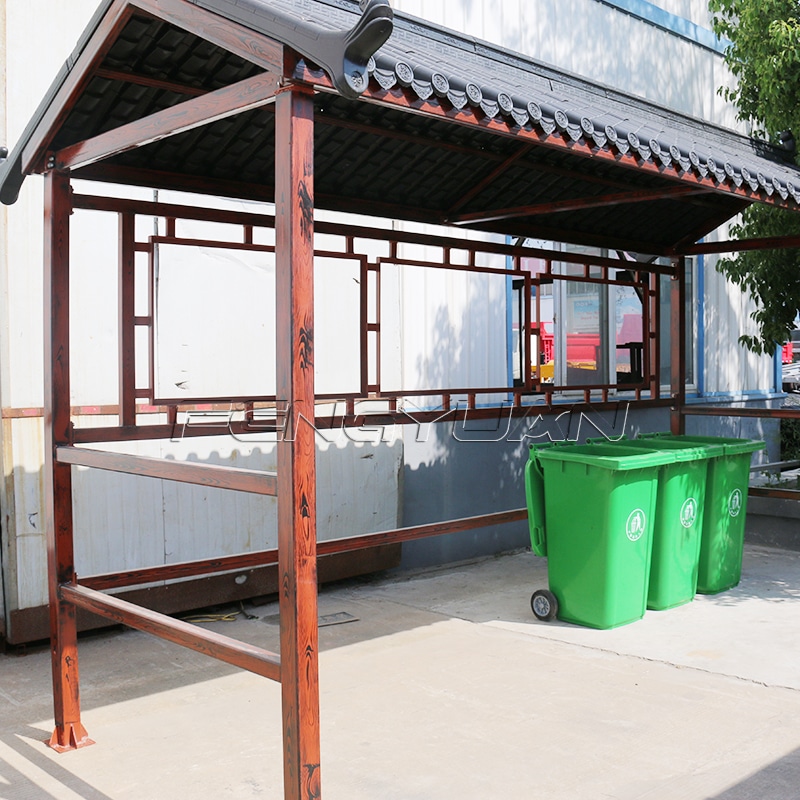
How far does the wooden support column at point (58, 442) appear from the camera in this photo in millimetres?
4523

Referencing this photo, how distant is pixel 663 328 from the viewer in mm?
11414

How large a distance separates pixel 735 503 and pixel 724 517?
18cm

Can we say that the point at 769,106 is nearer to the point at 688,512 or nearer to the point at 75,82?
the point at 688,512

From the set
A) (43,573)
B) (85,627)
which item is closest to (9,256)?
(43,573)

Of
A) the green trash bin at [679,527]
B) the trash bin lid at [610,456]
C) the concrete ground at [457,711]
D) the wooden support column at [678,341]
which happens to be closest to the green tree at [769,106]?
the wooden support column at [678,341]

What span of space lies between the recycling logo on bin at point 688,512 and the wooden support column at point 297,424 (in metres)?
4.14

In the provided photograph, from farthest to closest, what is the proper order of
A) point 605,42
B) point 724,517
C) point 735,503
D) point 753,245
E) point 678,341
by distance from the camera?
point 605,42 → point 678,341 → point 753,245 → point 735,503 → point 724,517

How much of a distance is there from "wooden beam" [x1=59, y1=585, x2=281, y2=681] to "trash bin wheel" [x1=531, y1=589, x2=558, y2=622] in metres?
2.98

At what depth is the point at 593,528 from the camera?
6168 mm

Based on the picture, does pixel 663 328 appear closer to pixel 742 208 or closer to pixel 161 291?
pixel 742 208

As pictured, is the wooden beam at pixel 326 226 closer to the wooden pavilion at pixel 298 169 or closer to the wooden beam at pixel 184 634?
the wooden pavilion at pixel 298 169

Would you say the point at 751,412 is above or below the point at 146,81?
below

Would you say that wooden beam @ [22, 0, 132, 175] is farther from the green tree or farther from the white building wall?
the green tree

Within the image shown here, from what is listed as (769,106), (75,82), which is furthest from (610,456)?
(769,106)
